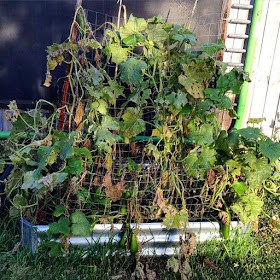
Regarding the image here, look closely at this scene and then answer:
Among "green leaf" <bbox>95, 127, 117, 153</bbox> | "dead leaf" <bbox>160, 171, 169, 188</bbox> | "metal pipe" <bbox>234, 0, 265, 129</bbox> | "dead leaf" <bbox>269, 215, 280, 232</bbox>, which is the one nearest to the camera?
"green leaf" <bbox>95, 127, 117, 153</bbox>

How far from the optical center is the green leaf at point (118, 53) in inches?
79.4

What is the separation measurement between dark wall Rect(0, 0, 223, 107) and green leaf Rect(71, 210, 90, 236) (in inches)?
59.3

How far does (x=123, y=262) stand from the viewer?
2.14 metres

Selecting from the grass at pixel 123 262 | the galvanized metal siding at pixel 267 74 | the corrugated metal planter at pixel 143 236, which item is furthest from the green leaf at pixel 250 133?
the galvanized metal siding at pixel 267 74

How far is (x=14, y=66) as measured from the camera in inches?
120

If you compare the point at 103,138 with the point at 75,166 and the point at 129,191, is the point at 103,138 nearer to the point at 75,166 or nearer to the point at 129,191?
the point at 75,166

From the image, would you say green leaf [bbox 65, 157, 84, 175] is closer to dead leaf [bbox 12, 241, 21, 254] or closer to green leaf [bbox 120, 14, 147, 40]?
dead leaf [bbox 12, 241, 21, 254]

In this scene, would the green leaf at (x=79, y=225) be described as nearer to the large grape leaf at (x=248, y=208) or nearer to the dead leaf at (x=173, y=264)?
the dead leaf at (x=173, y=264)

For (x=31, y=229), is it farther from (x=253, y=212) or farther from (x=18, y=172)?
(x=253, y=212)

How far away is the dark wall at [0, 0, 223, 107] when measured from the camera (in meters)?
2.89

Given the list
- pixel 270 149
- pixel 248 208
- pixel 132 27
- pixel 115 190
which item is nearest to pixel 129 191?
pixel 115 190

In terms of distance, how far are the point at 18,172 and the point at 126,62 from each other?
0.96m

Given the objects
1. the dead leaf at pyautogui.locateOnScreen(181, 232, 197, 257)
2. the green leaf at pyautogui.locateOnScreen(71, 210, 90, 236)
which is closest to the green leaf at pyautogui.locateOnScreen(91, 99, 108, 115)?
the green leaf at pyautogui.locateOnScreen(71, 210, 90, 236)

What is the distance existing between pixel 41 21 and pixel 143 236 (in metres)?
2.02
